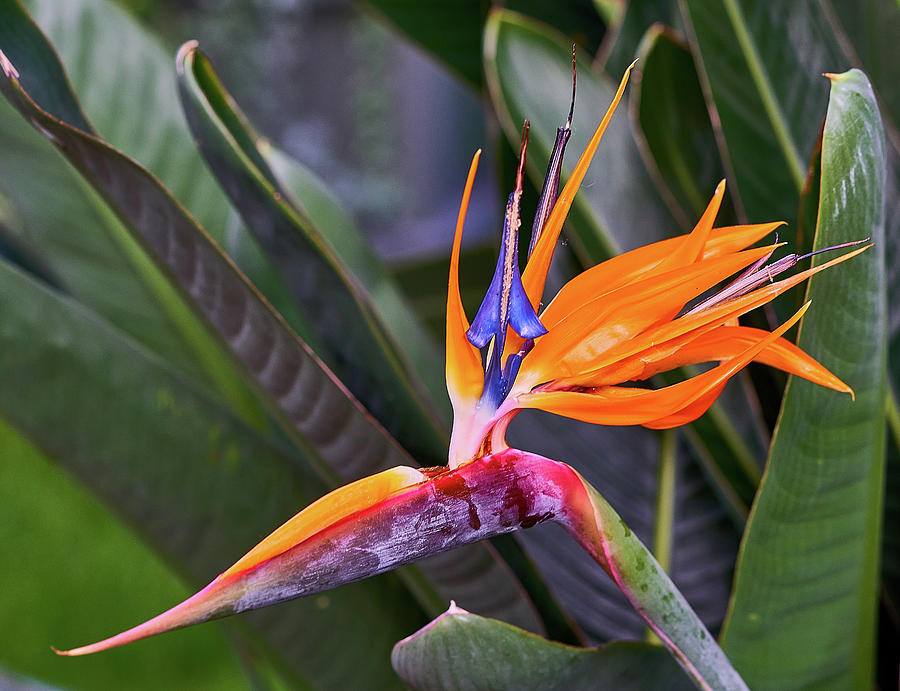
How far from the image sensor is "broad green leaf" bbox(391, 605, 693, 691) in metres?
0.30

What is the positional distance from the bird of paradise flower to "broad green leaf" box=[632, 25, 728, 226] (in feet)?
0.94

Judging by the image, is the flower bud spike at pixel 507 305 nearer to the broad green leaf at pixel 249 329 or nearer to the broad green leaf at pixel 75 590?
the broad green leaf at pixel 249 329

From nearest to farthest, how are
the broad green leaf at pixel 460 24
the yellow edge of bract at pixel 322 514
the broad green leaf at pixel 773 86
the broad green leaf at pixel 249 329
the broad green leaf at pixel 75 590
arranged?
1. the yellow edge of bract at pixel 322 514
2. the broad green leaf at pixel 249 329
3. the broad green leaf at pixel 773 86
4. the broad green leaf at pixel 460 24
5. the broad green leaf at pixel 75 590

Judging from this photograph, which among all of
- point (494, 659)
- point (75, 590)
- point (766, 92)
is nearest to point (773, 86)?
point (766, 92)

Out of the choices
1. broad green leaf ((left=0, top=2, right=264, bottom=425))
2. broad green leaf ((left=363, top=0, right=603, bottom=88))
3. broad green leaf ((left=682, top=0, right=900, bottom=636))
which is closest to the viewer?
broad green leaf ((left=682, top=0, right=900, bottom=636))

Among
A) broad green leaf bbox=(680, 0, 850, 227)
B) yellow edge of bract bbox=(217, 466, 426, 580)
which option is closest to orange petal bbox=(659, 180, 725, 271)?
yellow edge of bract bbox=(217, 466, 426, 580)

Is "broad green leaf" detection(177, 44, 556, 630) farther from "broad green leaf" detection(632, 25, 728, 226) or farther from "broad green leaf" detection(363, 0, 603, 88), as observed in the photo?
"broad green leaf" detection(363, 0, 603, 88)

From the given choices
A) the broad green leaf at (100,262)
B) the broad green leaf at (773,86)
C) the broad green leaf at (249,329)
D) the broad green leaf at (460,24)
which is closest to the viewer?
the broad green leaf at (249,329)

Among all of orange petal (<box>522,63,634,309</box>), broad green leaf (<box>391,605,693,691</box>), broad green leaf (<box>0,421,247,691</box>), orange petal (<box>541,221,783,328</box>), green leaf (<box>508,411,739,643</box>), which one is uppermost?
orange petal (<box>522,63,634,309</box>)

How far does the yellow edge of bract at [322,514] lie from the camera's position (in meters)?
0.23

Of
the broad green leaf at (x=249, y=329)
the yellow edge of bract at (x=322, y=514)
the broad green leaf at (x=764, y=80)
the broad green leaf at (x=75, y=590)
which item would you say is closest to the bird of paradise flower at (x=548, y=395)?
the yellow edge of bract at (x=322, y=514)

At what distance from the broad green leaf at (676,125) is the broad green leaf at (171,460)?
0.30 m

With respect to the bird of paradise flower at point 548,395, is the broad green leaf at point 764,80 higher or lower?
higher

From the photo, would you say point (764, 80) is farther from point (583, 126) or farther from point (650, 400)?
point (650, 400)
